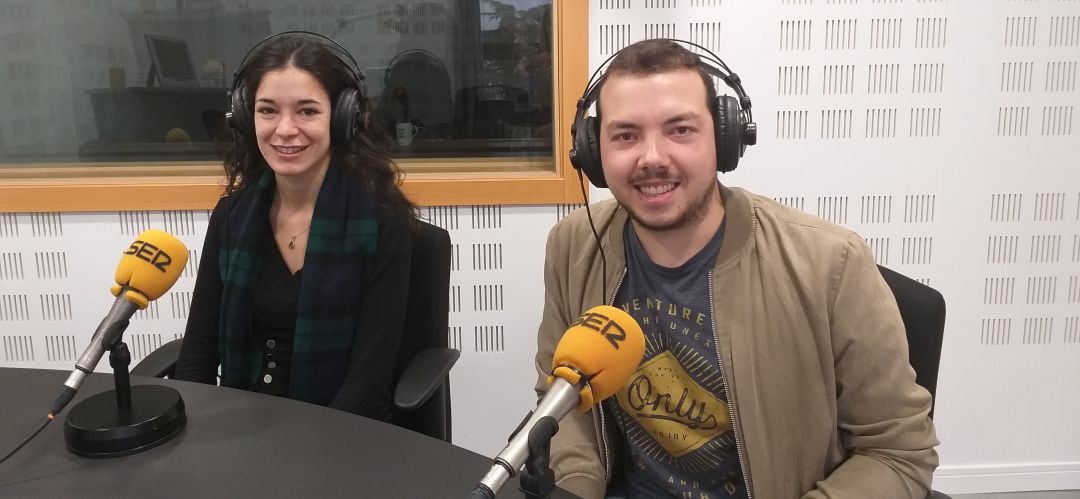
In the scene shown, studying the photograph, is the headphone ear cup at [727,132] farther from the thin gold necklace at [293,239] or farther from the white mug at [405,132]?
the white mug at [405,132]

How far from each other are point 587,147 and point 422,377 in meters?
0.59

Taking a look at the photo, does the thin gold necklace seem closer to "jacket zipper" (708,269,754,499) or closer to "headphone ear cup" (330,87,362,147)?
"headphone ear cup" (330,87,362,147)

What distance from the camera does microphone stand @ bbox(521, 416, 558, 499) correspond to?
0.72 meters

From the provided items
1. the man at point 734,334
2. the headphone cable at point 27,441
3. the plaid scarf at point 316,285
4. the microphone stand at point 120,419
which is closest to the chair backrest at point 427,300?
the plaid scarf at point 316,285

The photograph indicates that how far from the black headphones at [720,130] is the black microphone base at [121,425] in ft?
2.42

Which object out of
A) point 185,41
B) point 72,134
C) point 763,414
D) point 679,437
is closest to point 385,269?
point 679,437

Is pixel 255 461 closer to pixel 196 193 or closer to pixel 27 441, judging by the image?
pixel 27 441

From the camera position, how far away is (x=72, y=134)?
2.49m

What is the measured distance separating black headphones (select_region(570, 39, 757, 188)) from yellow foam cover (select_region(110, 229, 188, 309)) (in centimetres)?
65

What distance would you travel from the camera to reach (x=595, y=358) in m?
0.78

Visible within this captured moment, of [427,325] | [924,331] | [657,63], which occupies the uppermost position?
[657,63]

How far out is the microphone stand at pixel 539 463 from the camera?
724 mm

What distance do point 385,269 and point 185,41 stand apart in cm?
125

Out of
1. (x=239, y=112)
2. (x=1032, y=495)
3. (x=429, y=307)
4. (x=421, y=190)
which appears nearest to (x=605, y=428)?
(x=429, y=307)
